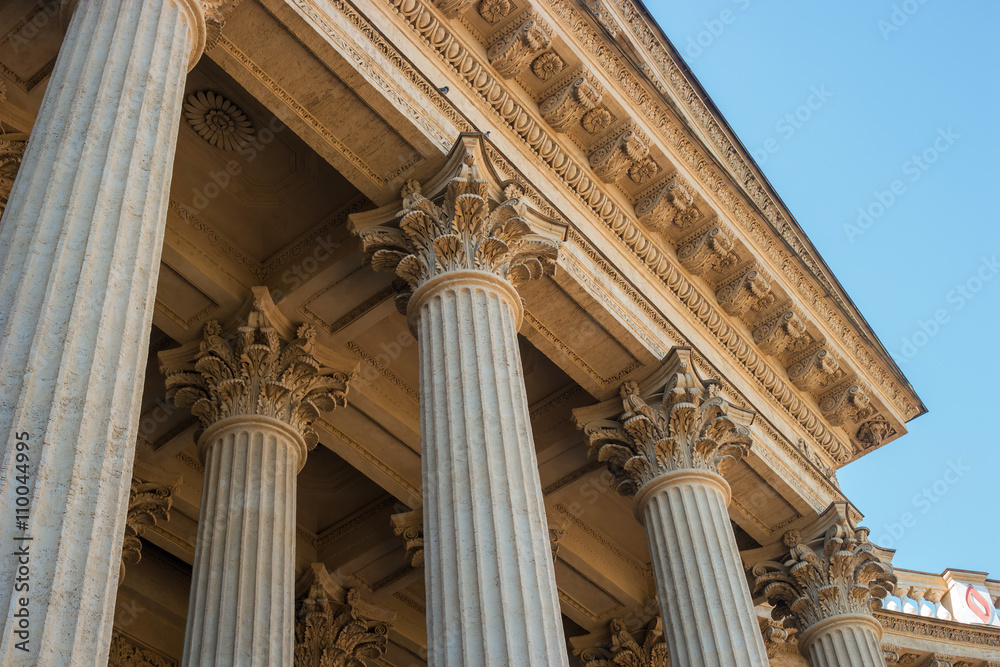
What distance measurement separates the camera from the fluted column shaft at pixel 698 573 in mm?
13391

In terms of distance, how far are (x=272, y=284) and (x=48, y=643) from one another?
9.35m

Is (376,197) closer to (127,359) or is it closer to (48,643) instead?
(127,359)

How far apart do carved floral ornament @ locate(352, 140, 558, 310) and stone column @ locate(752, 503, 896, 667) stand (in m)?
7.72

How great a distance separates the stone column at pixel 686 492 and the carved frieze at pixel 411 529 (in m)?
2.77

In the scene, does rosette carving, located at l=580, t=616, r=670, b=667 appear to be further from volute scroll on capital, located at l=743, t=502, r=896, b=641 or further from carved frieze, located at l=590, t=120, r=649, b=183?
carved frieze, located at l=590, t=120, r=649, b=183

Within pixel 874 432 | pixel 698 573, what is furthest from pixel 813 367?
pixel 698 573

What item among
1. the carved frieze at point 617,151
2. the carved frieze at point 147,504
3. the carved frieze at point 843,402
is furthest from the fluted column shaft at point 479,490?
the carved frieze at point 843,402

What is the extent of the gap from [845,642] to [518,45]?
1023 cm

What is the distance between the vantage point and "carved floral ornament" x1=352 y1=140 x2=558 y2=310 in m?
12.3

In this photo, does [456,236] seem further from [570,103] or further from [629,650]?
[629,650]

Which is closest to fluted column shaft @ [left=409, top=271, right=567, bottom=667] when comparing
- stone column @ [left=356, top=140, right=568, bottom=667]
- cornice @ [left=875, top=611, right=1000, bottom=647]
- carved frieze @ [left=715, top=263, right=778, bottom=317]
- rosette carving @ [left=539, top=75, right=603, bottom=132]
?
stone column @ [left=356, top=140, right=568, bottom=667]

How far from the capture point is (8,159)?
11.9 meters

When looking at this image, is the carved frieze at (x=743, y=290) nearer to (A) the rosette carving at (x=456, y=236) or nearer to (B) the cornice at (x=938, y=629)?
→ (A) the rosette carving at (x=456, y=236)

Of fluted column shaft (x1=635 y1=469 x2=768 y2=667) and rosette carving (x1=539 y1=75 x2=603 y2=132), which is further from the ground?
rosette carving (x1=539 y1=75 x2=603 y2=132)
